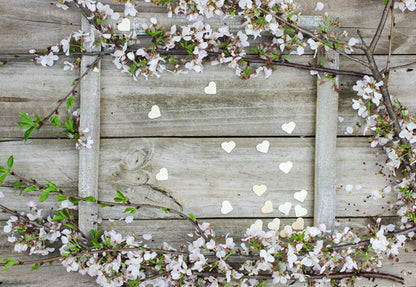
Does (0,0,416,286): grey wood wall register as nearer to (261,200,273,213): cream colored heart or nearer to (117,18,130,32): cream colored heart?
(261,200,273,213): cream colored heart

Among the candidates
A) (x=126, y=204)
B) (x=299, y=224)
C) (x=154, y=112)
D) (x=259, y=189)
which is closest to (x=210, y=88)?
(x=154, y=112)

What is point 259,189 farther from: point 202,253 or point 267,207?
point 202,253

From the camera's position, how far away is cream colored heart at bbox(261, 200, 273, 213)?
66.7 inches

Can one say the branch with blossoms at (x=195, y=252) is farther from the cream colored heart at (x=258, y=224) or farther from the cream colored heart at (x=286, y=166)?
the cream colored heart at (x=286, y=166)

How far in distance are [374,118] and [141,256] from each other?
48.2 inches

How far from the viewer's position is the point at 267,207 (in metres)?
1.70

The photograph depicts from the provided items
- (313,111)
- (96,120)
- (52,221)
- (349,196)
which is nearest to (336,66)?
(313,111)

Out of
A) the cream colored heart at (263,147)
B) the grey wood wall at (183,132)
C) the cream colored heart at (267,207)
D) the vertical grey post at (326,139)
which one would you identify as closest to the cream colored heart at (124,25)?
the grey wood wall at (183,132)

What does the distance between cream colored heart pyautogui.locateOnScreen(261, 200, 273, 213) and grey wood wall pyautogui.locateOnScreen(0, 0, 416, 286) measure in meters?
0.02

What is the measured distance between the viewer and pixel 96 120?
62.9 inches

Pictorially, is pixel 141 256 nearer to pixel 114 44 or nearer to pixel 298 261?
pixel 298 261

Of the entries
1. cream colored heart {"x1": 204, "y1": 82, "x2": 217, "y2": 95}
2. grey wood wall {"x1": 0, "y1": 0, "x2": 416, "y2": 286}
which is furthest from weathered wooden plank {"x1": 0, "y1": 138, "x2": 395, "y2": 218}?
cream colored heart {"x1": 204, "y1": 82, "x2": 217, "y2": 95}

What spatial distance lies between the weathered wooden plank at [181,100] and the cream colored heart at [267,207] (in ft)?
1.05

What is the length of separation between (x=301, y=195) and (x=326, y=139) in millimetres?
282
